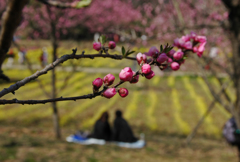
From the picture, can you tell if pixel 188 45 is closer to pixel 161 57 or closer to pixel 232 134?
pixel 161 57

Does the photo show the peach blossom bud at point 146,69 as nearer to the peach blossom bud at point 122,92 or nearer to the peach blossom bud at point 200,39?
the peach blossom bud at point 122,92

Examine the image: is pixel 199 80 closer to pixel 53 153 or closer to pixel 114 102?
pixel 114 102

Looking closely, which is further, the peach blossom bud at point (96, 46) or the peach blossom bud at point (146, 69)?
the peach blossom bud at point (96, 46)

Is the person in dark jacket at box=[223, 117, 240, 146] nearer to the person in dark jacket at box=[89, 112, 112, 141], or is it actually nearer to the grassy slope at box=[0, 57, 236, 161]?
the grassy slope at box=[0, 57, 236, 161]

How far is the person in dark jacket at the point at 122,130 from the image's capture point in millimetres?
7199

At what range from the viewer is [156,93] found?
13680 millimetres

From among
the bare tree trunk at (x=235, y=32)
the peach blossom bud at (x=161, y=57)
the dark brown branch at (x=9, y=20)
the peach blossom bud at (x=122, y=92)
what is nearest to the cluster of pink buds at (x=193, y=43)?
the peach blossom bud at (x=161, y=57)

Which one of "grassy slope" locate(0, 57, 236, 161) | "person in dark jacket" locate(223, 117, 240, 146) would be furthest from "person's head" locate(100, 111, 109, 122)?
"person in dark jacket" locate(223, 117, 240, 146)

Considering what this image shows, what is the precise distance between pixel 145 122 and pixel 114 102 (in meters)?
2.67

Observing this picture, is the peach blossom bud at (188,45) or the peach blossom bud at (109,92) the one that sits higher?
the peach blossom bud at (188,45)

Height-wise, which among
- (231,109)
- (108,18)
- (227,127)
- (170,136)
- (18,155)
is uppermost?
(108,18)

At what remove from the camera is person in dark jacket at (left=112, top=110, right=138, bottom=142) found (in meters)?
7.20

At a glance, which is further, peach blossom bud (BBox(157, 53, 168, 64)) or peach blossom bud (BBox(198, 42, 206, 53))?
peach blossom bud (BBox(198, 42, 206, 53))

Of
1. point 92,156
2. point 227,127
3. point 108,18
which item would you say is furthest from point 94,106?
point 227,127
